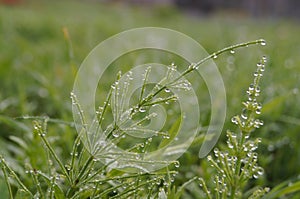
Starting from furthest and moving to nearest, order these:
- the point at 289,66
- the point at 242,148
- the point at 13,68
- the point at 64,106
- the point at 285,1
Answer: the point at 285,1, the point at 289,66, the point at 13,68, the point at 64,106, the point at 242,148

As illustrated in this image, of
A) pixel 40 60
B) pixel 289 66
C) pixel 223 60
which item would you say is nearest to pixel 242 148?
pixel 289 66

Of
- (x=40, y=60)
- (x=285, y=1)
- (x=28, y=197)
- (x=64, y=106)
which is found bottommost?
(x=28, y=197)

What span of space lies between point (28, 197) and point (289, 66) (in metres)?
1.40

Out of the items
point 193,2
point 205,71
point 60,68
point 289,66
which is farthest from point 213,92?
point 193,2

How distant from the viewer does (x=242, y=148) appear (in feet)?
1.68

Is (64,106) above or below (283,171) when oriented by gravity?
above

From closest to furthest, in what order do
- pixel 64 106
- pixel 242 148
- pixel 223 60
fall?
pixel 242 148, pixel 64 106, pixel 223 60

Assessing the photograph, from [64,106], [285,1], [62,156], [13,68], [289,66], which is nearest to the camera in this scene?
[62,156]

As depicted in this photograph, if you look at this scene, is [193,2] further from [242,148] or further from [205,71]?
[242,148]

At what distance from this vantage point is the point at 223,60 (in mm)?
1979

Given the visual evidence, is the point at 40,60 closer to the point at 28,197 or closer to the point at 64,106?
the point at 64,106

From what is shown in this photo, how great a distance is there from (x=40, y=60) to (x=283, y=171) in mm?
1301

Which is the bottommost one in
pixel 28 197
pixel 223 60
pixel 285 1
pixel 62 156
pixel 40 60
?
pixel 28 197

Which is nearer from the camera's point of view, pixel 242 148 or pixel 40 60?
pixel 242 148
